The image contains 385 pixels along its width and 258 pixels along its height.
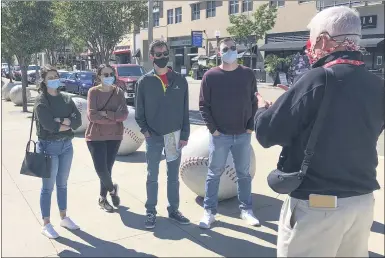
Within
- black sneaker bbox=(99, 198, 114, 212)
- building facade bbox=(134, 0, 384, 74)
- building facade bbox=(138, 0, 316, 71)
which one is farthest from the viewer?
building facade bbox=(138, 0, 316, 71)

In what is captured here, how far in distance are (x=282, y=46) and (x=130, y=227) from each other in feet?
98.7

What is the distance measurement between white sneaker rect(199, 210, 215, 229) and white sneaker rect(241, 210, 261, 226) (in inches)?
13.8

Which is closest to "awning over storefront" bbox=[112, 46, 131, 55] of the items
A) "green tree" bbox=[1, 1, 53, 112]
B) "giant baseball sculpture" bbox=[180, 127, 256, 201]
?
"green tree" bbox=[1, 1, 53, 112]

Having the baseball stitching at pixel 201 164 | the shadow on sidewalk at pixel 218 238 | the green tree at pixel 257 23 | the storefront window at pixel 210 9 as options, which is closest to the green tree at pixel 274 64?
the green tree at pixel 257 23

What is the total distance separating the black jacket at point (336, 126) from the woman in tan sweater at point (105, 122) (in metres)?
2.78

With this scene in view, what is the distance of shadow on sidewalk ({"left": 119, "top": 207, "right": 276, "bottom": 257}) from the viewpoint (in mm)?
3707

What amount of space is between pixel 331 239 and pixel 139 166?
4.99 metres

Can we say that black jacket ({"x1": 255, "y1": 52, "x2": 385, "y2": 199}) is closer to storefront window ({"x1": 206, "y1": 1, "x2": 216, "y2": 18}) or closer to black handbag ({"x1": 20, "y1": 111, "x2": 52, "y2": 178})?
black handbag ({"x1": 20, "y1": 111, "x2": 52, "y2": 178})

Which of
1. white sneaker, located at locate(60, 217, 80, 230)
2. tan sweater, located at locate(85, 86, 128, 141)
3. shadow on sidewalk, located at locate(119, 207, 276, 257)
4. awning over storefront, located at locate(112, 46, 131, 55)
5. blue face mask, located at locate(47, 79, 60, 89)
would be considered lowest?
shadow on sidewalk, located at locate(119, 207, 276, 257)

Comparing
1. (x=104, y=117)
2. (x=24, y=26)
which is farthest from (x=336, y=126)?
(x=24, y=26)

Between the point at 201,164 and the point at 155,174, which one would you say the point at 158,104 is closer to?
the point at 155,174

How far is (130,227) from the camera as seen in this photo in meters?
4.28

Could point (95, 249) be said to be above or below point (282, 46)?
below

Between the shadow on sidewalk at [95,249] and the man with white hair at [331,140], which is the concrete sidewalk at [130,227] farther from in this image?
the man with white hair at [331,140]
